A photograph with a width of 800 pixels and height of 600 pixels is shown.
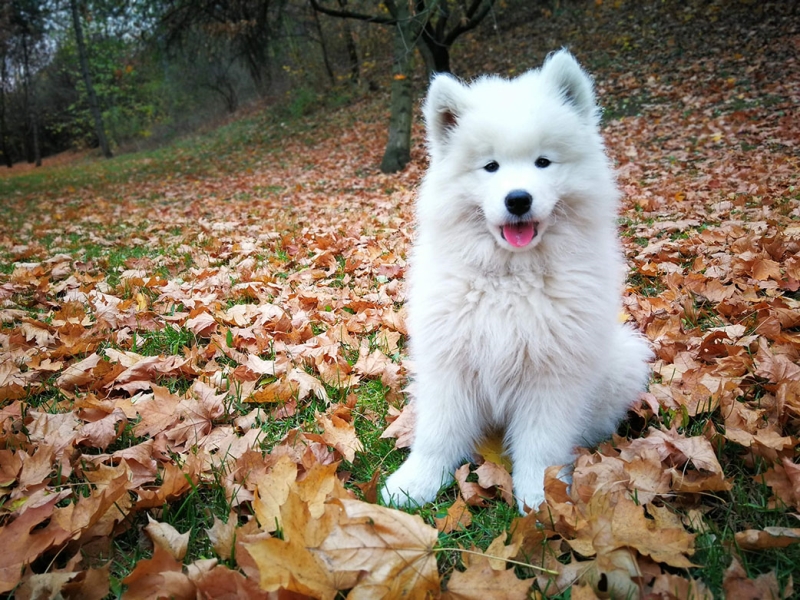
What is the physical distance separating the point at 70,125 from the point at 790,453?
3771cm

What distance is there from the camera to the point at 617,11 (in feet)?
50.9

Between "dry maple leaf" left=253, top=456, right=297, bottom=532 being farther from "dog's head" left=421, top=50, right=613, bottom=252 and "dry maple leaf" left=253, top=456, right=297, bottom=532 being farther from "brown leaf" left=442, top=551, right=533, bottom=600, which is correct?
"dog's head" left=421, top=50, right=613, bottom=252

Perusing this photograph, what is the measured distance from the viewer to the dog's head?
167 cm

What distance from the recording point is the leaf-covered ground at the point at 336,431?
122cm

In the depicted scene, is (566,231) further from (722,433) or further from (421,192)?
(722,433)

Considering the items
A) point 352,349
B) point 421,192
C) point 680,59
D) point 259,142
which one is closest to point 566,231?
point 421,192

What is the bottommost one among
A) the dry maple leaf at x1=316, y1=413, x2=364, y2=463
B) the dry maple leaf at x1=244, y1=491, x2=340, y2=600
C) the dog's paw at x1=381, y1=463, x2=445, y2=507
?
the dog's paw at x1=381, y1=463, x2=445, y2=507

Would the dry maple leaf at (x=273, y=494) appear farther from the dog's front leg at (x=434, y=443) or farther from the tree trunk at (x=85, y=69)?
the tree trunk at (x=85, y=69)

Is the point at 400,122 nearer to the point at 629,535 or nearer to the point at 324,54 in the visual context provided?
the point at 629,535

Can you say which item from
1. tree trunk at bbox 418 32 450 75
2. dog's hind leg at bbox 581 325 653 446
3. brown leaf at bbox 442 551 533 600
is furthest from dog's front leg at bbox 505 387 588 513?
tree trunk at bbox 418 32 450 75

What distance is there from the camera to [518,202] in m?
1.63

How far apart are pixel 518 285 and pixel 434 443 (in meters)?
0.66


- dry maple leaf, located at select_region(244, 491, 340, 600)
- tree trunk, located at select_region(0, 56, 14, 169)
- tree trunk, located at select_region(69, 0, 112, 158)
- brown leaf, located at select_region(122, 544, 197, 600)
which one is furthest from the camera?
tree trunk, located at select_region(0, 56, 14, 169)

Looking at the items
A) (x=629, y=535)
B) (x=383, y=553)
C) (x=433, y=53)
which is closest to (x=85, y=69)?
(x=433, y=53)
